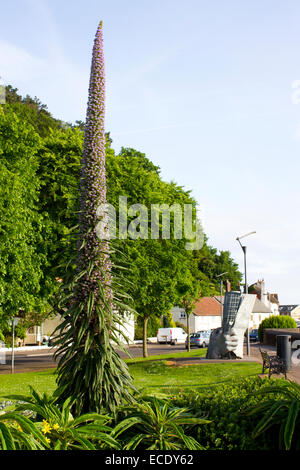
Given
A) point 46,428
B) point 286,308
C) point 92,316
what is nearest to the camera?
point 46,428

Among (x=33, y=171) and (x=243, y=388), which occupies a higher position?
(x=33, y=171)

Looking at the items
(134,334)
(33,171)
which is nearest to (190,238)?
(33,171)

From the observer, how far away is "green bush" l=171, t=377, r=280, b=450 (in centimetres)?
535

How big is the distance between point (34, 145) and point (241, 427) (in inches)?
724

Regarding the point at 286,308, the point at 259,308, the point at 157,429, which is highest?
the point at 157,429

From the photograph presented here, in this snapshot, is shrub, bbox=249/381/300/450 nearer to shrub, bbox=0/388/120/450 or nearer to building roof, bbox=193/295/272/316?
shrub, bbox=0/388/120/450

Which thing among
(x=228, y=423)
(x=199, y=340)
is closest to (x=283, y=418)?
(x=228, y=423)

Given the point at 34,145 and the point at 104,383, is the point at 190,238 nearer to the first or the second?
the point at 34,145

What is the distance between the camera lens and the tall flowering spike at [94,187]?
695cm

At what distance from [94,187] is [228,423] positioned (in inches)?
147

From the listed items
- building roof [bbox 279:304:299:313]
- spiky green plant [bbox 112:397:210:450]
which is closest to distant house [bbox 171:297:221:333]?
building roof [bbox 279:304:299:313]

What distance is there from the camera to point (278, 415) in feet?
17.5

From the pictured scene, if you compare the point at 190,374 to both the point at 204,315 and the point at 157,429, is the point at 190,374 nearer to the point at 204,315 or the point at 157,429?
the point at 157,429

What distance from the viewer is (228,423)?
18.6ft
